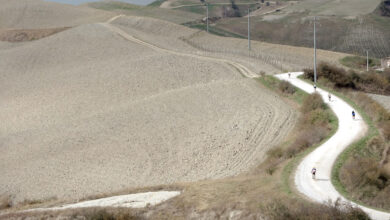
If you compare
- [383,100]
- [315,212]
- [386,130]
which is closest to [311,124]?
[386,130]

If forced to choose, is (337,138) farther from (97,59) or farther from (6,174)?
(97,59)

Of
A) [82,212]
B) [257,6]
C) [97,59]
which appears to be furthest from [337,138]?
[257,6]

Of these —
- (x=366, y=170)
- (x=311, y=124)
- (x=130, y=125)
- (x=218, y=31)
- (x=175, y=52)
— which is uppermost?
(x=366, y=170)

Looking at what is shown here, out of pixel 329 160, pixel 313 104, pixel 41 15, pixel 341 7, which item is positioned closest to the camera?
pixel 329 160

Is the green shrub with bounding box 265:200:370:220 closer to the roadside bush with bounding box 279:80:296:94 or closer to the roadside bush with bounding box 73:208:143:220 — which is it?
the roadside bush with bounding box 73:208:143:220

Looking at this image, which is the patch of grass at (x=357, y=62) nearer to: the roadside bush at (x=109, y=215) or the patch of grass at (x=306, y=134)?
the patch of grass at (x=306, y=134)

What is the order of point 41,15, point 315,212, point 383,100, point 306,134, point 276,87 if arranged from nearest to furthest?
point 315,212, point 306,134, point 383,100, point 276,87, point 41,15

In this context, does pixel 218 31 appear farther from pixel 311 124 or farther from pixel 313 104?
pixel 311 124
